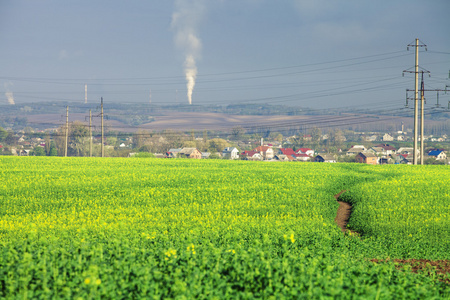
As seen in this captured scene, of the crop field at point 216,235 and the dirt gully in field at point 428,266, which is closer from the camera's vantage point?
the crop field at point 216,235

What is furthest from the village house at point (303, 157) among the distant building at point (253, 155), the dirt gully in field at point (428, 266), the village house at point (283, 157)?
the dirt gully in field at point (428, 266)

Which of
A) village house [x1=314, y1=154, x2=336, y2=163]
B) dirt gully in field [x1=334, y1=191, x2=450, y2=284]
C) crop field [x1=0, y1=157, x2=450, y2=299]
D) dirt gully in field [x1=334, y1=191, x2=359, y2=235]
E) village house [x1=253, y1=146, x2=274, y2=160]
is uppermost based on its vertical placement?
village house [x1=253, y1=146, x2=274, y2=160]

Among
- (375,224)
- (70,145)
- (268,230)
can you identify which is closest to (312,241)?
(268,230)

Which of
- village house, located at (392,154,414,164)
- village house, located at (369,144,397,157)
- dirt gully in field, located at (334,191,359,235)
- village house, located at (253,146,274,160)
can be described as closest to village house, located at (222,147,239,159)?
village house, located at (253,146,274,160)

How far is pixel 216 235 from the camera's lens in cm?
1456

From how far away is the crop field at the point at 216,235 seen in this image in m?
8.45

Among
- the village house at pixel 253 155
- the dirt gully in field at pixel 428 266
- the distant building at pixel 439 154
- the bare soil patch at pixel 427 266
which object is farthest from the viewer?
the village house at pixel 253 155

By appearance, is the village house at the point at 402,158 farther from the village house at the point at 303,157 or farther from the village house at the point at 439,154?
the village house at the point at 303,157

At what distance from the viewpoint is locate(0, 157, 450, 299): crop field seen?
8.45 m

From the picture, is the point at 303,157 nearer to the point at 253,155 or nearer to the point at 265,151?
the point at 265,151

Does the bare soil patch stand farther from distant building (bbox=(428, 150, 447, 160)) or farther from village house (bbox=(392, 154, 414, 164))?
distant building (bbox=(428, 150, 447, 160))

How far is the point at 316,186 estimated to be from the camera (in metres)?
29.0

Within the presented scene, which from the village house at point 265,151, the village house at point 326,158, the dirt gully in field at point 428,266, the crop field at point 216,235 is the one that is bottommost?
the dirt gully in field at point 428,266

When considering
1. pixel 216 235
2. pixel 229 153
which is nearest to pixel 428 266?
pixel 216 235
